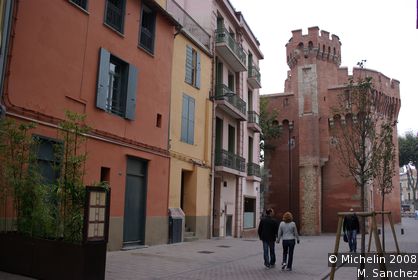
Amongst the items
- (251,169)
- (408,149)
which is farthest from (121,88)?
(408,149)

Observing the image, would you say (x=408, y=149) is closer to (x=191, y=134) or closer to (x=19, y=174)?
(x=191, y=134)

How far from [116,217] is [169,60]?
23.4 feet

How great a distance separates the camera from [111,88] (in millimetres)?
15289

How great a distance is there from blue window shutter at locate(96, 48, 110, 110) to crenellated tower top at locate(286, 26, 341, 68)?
2850cm

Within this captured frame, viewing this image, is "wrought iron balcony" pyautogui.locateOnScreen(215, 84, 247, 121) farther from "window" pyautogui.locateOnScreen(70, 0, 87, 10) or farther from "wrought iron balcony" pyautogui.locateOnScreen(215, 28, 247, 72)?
"window" pyautogui.locateOnScreen(70, 0, 87, 10)

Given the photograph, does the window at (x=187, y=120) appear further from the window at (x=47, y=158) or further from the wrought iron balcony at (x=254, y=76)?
the wrought iron balcony at (x=254, y=76)

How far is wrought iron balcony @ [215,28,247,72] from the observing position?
23125 millimetres

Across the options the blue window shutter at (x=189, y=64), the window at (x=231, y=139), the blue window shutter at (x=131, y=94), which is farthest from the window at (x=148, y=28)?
the window at (x=231, y=139)

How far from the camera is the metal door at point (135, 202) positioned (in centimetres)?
1543

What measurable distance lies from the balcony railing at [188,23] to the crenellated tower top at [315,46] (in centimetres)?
1951

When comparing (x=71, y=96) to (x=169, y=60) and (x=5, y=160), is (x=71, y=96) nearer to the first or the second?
(x=5, y=160)

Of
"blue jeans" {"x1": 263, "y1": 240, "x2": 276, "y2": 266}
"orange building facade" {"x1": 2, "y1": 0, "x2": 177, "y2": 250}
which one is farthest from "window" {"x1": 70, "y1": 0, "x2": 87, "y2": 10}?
"blue jeans" {"x1": 263, "y1": 240, "x2": 276, "y2": 266}

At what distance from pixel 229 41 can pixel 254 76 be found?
5.39 meters

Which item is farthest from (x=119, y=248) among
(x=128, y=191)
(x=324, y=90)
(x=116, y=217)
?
(x=324, y=90)
